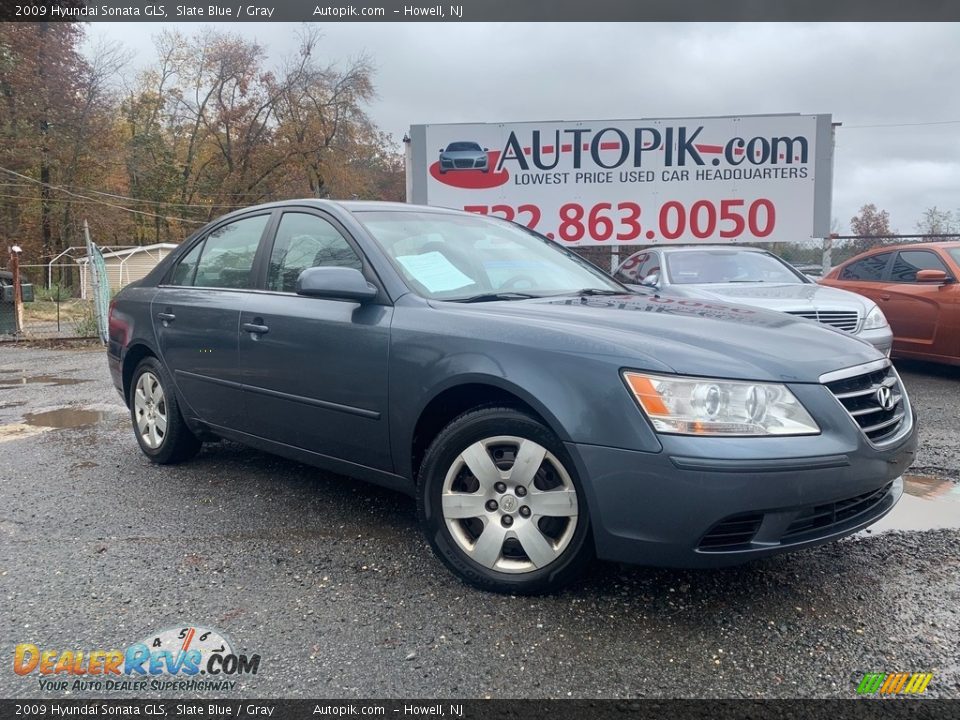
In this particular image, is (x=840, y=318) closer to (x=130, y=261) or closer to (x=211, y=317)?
(x=211, y=317)

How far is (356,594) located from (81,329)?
14.3 meters

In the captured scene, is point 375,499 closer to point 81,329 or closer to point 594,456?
point 594,456

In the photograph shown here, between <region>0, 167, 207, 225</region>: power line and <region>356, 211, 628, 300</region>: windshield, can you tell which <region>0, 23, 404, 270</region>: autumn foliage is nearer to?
<region>0, 167, 207, 225</region>: power line

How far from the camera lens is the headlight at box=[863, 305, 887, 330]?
20.6ft

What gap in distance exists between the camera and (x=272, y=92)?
3794 centimetres

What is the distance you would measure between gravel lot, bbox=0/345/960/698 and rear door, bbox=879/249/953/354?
3.99m

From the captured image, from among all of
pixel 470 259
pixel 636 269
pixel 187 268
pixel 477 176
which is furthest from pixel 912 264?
pixel 187 268

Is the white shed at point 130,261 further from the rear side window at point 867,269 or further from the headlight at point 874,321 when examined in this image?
the headlight at point 874,321

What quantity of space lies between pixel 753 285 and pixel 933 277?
1872 millimetres

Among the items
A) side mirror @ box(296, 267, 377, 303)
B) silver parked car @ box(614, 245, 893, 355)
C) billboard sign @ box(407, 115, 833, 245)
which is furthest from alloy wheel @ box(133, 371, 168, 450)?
billboard sign @ box(407, 115, 833, 245)

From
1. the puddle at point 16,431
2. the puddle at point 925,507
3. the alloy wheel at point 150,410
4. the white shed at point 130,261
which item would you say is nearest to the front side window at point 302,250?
the alloy wheel at point 150,410

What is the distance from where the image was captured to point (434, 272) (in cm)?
322

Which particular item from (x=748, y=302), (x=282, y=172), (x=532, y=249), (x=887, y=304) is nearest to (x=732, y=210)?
(x=887, y=304)

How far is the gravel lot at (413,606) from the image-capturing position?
215cm
